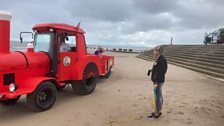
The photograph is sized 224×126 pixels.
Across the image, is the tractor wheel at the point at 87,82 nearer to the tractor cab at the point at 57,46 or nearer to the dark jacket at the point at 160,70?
the tractor cab at the point at 57,46

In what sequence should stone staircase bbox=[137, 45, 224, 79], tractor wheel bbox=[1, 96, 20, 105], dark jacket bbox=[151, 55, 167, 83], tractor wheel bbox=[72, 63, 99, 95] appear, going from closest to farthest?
dark jacket bbox=[151, 55, 167, 83] < tractor wheel bbox=[1, 96, 20, 105] < tractor wheel bbox=[72, 63, 99, 95] < stone staircase bbox=[137, 45, 224, 79]

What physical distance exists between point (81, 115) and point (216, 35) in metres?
25.5

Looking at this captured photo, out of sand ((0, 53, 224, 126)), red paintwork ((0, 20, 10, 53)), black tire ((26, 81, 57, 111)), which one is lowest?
sand ((0, 53, 224, 126))

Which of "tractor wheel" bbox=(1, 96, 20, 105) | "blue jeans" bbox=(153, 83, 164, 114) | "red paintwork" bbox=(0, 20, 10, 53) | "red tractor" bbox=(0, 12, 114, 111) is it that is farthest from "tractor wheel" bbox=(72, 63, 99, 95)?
"blue jeans" bbox=(153, 83, 164, 114)

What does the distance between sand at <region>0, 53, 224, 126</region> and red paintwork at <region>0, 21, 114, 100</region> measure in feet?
2.43

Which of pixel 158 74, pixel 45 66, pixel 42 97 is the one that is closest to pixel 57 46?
pixel 45 66

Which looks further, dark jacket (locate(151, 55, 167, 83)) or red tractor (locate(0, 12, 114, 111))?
red tractor (locate(0, 12, 114, 111))

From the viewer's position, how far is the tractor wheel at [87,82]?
35.0 ft

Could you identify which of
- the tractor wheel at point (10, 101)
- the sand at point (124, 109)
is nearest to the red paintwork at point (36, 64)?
the sand at point (124, 109)

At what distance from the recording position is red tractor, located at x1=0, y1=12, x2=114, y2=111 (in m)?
8.12

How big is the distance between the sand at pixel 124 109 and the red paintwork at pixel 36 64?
74cm

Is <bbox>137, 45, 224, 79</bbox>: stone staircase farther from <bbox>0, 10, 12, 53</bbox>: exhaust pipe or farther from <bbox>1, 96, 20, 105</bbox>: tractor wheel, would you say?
<bbox>0, 10, 12, 53</bbox>: exhaust pipe

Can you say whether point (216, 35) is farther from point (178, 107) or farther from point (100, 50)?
point (178, 107)

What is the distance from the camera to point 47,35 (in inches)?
383
